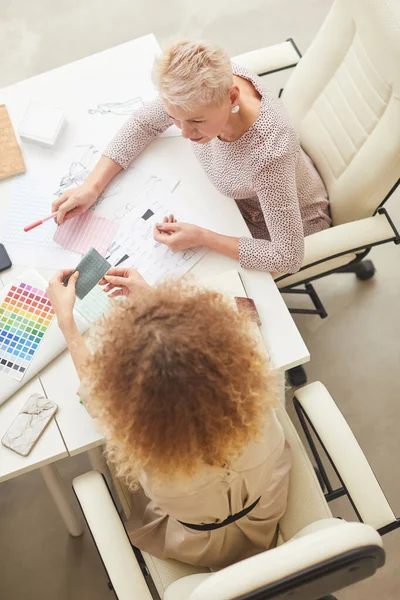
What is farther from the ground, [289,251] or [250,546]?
[289,251]

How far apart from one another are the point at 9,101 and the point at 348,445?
128cm

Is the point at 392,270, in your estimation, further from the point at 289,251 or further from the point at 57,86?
the point at 57,86

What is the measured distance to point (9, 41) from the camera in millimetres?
2996

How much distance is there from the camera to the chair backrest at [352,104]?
1520 mm

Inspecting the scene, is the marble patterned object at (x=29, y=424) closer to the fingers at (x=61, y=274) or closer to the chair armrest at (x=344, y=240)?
the fingers at (x=61, y=274)

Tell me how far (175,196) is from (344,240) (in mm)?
453

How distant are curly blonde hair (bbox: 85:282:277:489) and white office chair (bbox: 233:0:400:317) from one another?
710 mm

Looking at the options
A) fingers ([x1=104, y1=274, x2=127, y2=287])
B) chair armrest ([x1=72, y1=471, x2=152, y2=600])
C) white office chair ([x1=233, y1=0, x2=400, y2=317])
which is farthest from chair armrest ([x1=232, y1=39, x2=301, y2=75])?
chair armrest ([x1=72, y1=471, x2=152, y2=600])

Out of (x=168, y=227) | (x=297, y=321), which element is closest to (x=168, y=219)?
(x=168, y=227)

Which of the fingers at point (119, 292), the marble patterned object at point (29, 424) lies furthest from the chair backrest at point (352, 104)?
the marble patterned object at point (29, 424)

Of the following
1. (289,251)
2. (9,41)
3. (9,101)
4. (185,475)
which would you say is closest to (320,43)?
(289,251)

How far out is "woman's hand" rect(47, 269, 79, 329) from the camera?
139 centimetres

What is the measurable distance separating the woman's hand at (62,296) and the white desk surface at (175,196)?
10 centimetres

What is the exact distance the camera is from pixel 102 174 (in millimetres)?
1610
